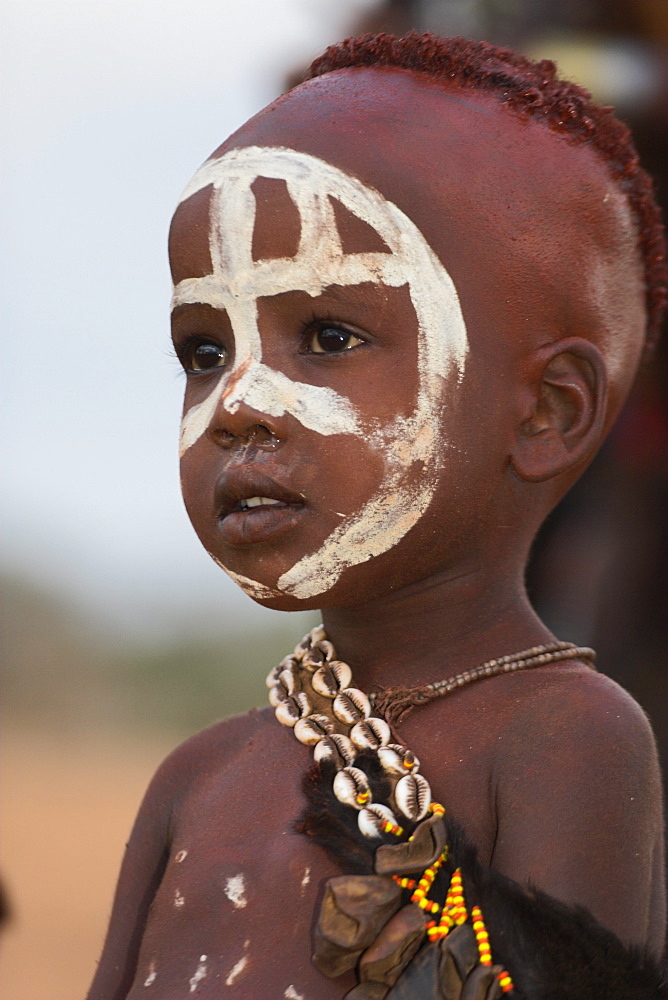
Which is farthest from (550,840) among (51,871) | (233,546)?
(51,871)

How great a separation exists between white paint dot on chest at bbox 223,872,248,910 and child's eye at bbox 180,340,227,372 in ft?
2.27

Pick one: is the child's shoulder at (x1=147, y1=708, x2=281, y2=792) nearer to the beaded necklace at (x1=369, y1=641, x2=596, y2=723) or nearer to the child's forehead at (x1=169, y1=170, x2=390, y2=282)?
the beaded necklace at (x1=369, y1=641, x2=596, y2=723)

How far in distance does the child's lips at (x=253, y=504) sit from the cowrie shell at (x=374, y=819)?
0.36 metres

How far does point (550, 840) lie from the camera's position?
1373 mm

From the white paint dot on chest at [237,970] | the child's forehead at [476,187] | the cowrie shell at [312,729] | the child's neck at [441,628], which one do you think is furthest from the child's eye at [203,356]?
the white paint dot on chest at [237,970]

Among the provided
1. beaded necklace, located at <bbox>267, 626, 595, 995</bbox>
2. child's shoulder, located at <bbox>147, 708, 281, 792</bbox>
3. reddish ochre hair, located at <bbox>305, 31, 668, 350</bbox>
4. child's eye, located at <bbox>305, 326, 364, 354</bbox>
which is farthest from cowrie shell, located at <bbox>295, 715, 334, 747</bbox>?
reddish ochre hair, located at <bbox>305, 31, 668, 350</bbox>

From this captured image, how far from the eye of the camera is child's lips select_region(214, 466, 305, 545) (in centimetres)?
149

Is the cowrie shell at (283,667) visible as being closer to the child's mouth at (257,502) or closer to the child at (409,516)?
the child at (409,516)

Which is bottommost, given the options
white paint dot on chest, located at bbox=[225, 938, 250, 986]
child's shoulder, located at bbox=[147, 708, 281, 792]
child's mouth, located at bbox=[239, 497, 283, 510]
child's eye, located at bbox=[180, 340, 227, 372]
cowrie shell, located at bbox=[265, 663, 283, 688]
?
white paint dot on chest, located at bbox=[225, 938, 250, 986]

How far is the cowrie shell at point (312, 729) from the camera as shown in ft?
5.24

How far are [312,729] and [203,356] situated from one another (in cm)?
55

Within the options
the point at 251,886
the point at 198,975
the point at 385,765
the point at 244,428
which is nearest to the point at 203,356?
the point at 244,428

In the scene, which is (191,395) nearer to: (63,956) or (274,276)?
(274,276)

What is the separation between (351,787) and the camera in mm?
1494
